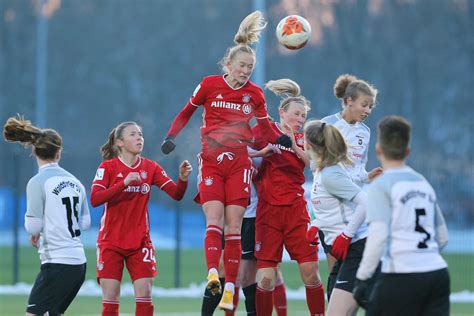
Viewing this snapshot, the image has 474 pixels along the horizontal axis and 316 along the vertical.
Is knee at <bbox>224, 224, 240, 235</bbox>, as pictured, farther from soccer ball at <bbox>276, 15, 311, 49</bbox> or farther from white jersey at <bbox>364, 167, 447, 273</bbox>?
white jersey at <bbox>364, 167, 447, 273</bbox>

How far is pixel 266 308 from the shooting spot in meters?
9.60

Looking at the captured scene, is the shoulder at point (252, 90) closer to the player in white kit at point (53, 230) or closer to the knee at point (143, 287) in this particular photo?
the player in white kit at point (53, 230)

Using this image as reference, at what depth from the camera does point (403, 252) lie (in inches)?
267

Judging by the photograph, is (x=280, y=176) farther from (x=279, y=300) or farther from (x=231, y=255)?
(x=279, y=300)

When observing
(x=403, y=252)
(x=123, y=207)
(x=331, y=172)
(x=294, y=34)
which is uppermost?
→ (x=294, y=34)

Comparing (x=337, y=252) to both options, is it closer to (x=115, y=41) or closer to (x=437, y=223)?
(x=437, y=223)

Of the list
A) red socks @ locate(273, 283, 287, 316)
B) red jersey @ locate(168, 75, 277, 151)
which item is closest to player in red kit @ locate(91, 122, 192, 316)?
red jersey @ locate(168, 75, 277, 151)

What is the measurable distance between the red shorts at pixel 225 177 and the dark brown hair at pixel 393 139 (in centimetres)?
251

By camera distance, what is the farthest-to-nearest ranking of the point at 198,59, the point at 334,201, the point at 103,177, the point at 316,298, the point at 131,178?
the point at 198,59, the point at 316,298, the point at 103,177, the point at 131,178, the point at 334,201

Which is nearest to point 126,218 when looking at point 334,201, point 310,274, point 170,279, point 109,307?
point 109,307

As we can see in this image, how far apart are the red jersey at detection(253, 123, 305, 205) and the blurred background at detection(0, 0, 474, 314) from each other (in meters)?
27.1

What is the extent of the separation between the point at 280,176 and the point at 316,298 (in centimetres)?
123

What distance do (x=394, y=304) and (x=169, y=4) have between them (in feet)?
128

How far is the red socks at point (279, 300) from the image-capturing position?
10.5 m
